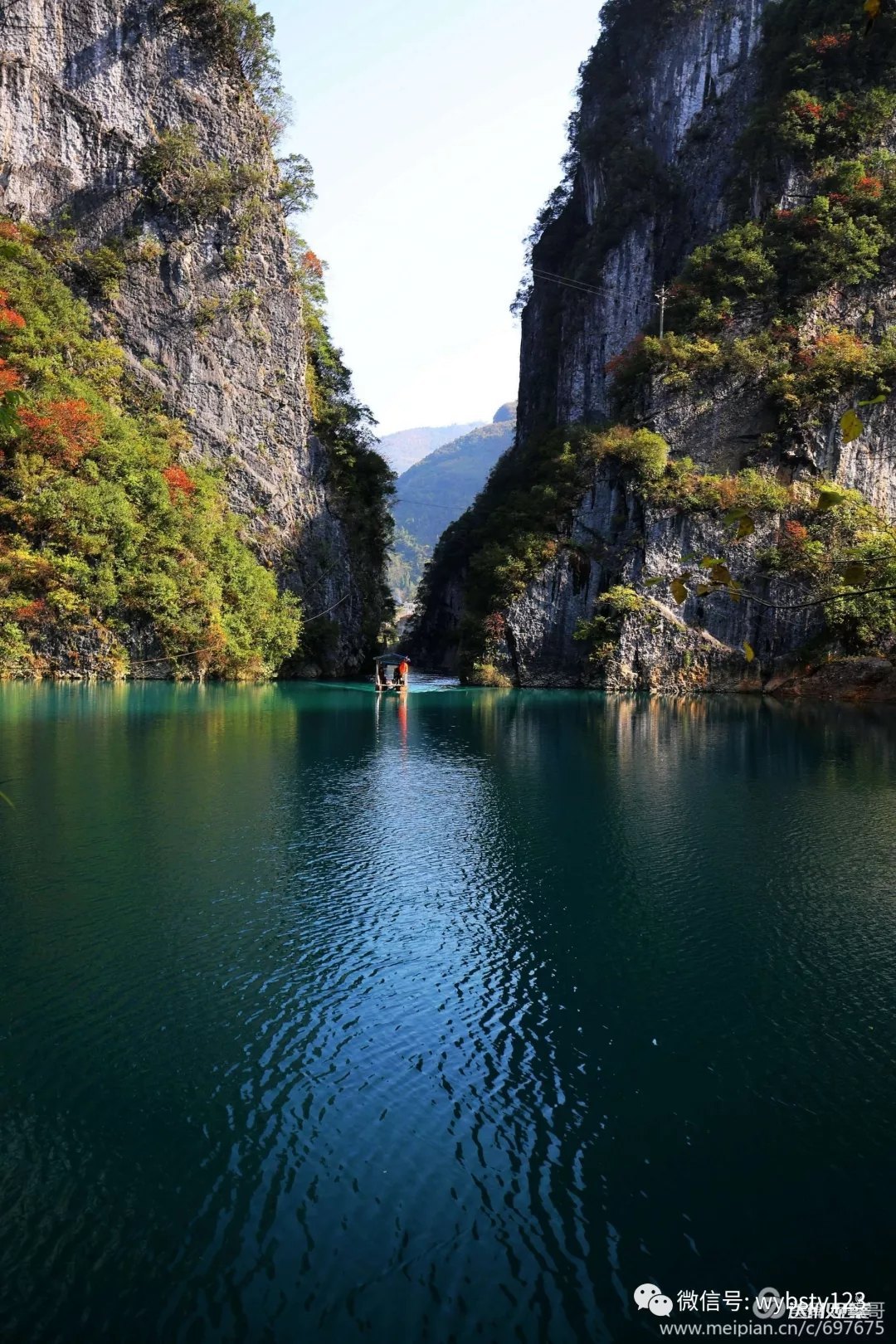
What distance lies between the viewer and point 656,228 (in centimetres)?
5422

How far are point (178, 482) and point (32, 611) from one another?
10.8 meters

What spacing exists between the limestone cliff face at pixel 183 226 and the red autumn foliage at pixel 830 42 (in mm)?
31145

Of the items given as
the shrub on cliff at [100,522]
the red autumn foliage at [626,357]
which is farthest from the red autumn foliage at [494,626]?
the red autumn foliage at [626,357]

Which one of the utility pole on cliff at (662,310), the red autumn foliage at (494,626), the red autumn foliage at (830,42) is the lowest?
the red autumn foliage at (494,626)

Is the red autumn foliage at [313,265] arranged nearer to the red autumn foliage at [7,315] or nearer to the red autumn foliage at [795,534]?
the red autumn foliage at [7,315]

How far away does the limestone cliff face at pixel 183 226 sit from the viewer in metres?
44.7

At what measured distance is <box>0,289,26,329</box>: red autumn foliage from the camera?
37.4m

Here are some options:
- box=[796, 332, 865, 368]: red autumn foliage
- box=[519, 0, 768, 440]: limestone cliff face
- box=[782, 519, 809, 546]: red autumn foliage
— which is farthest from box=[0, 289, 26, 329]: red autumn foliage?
box=[796, 332, 865, 368]: red autumn foliage

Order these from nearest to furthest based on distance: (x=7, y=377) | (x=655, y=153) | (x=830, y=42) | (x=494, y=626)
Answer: (x=7, y=377)
(x=830, y=42)
(x=494, y=626)
(x=655, y=153)

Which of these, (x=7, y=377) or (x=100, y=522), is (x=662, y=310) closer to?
(x=100, y=522)

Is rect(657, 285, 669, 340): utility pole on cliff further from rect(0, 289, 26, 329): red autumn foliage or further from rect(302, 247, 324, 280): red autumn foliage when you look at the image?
rect(0, 289, 26, 329): red autumn foliage

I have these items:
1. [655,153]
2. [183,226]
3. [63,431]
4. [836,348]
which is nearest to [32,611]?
[63,431]

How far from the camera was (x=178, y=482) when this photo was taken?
43.8m

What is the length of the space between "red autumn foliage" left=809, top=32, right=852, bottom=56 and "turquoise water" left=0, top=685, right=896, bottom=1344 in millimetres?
48051
